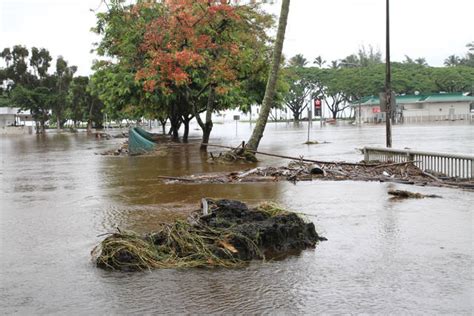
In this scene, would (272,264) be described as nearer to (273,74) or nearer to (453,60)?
(273,74)

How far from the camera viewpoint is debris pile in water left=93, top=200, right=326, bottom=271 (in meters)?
6.36

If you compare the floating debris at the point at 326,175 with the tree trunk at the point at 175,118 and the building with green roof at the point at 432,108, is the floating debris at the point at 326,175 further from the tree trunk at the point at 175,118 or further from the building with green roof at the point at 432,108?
the building with green roof at the point at 432,108

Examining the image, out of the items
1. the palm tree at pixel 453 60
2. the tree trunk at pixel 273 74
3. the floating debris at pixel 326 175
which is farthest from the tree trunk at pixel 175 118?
the palm tree at pixel 453 60

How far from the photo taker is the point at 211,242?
6.74 metres

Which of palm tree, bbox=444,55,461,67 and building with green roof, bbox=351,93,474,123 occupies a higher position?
palm tree, bbox=444,55,461,67

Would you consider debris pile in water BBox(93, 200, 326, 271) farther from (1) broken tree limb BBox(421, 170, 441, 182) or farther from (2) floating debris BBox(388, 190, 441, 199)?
(1) broken tree limb BBox(421, 170, 441, 182)

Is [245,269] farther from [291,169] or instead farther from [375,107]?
[375,107]

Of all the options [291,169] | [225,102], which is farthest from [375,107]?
[291,169]

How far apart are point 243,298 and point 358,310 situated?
1025mm

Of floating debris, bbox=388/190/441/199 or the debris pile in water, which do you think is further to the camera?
floating debris, bbox=388/190/441/199

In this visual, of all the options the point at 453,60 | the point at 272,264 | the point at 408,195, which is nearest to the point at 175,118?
the point at 408,195

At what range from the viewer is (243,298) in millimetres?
5191

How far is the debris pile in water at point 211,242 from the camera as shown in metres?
6.36

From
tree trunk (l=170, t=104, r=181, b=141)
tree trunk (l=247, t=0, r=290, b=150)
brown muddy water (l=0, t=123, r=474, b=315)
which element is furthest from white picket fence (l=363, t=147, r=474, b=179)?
tree trunk (l=170, t=104, r=181, b=141)
